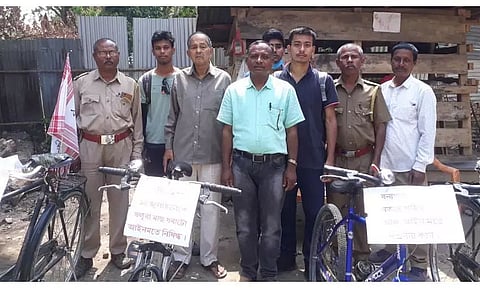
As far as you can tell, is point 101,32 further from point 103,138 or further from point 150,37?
point 103,138

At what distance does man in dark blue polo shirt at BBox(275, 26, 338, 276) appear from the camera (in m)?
3.13

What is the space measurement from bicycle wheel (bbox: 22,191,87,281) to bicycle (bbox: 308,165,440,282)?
1757 millimetres

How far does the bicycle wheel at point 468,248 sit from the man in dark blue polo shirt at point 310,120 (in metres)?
0.93

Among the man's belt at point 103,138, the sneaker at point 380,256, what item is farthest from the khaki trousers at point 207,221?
the sneaker at point 380,256

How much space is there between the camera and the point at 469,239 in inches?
109

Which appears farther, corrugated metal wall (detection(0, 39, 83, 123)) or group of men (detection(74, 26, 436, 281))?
corrugated metal wall (detection(0, 39, 83, 123))

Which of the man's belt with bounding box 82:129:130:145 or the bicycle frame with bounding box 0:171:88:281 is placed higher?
the man's belt with bounding box 82:129:130:145

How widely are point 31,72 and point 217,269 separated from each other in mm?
7310

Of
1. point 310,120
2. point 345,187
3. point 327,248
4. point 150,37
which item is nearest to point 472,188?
point 345,187

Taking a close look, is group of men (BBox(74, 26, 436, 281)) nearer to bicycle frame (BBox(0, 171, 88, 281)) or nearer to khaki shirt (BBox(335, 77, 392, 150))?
khaki shirt (BBox(335, 77, 392, 150))

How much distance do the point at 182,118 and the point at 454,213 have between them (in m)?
1.99

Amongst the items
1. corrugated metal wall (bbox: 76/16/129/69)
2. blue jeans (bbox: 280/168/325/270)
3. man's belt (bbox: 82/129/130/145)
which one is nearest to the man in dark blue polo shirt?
blue jeans (bbox: 280/168/325/270)
